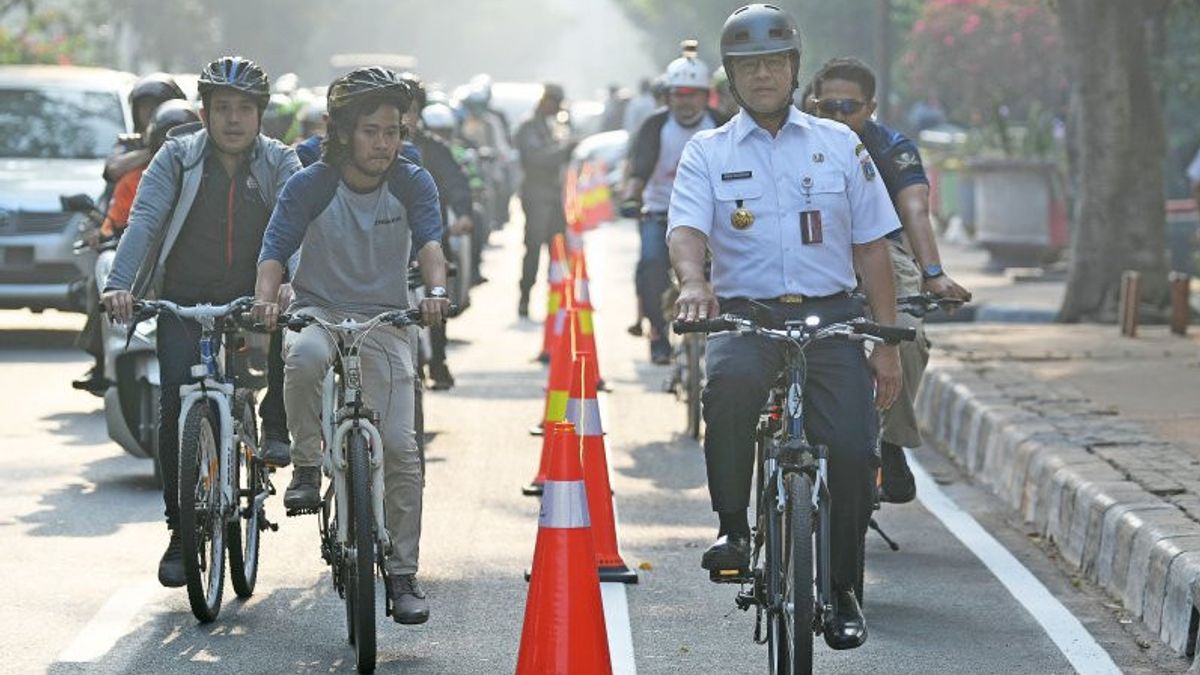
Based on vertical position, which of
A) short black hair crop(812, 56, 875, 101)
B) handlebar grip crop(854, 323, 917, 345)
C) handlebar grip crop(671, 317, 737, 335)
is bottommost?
handlebar grip crop(854, 323, 917, 345)

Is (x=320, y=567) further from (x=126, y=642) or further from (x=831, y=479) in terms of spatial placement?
(x=831, y=479)

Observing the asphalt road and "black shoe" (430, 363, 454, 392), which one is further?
"black shoe" (430, 363, 454, 392)

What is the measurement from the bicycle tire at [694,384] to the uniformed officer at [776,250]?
636 centimetres

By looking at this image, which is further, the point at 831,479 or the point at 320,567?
the point at 320,567

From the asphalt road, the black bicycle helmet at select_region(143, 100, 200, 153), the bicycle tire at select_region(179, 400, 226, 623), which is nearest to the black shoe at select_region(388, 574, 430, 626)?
the asphalt road

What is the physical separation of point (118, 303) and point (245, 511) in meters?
0.88

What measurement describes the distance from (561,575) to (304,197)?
1.79 m

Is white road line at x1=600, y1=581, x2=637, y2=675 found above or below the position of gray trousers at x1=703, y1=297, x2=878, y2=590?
below

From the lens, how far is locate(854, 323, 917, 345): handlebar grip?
728cm

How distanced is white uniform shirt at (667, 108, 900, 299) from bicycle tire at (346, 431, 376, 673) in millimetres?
1174

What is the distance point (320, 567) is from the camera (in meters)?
10.0

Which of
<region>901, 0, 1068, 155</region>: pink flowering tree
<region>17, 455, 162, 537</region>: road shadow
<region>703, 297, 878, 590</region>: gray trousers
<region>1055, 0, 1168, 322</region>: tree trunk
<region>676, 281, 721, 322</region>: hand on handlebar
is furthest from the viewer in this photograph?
<region>901, 0, 1068, 155</region>: pink flowering tree

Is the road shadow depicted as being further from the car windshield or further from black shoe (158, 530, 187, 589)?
the car windshield

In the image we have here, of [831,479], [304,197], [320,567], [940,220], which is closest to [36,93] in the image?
[320,567]
